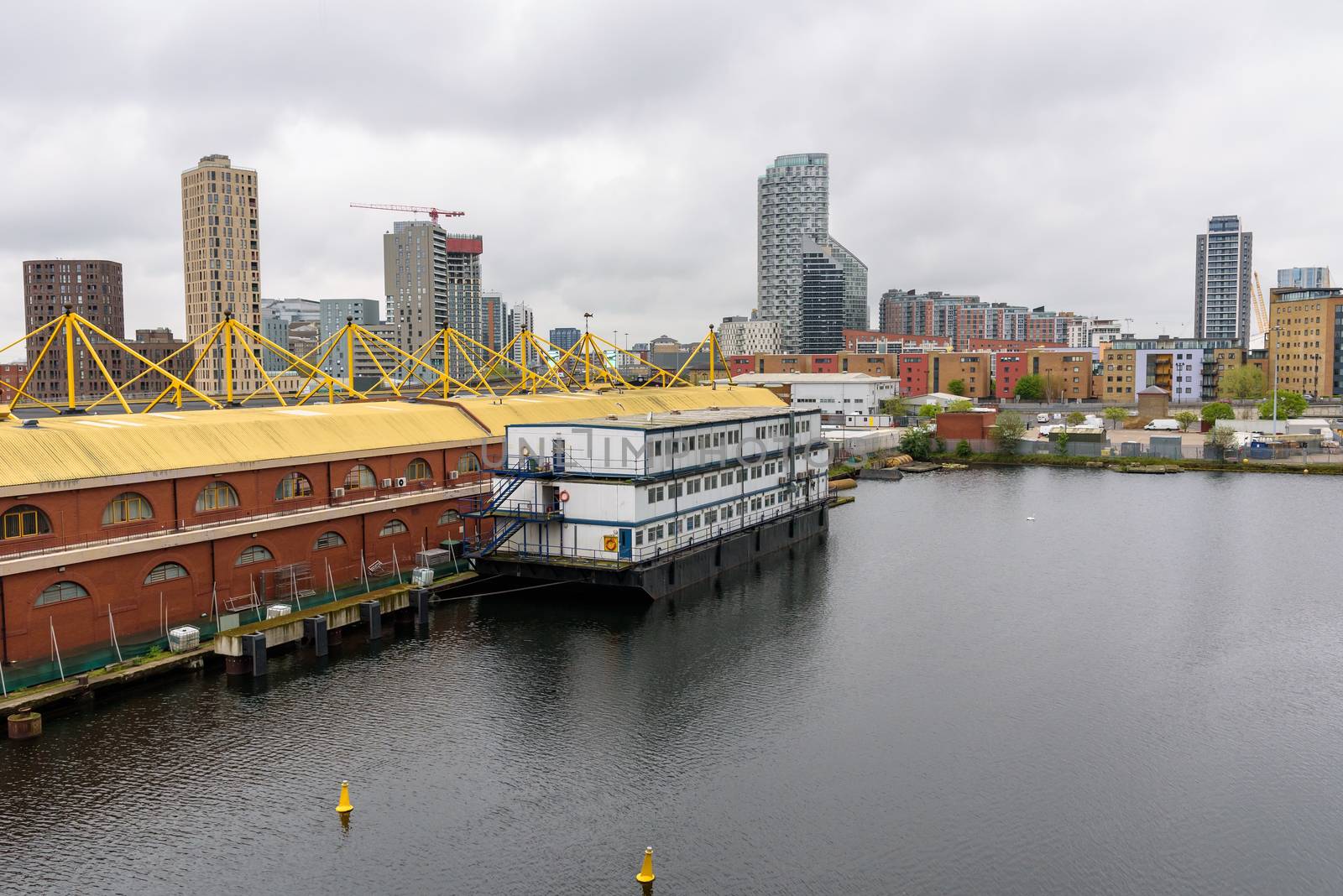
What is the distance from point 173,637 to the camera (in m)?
24.6

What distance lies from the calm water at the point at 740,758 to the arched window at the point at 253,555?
343 cm

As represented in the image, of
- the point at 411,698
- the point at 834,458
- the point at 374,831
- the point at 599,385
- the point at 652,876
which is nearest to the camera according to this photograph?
the point at 652,876

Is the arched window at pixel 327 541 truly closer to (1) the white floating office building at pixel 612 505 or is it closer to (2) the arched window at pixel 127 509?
(1) the white floating office building at pixel 612 505

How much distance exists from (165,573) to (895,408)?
80577mm

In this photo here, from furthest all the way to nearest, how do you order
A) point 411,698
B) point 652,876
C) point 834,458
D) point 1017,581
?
1. point 834,458
2. point 1017,581
3. point 411,698
4. point 652,876

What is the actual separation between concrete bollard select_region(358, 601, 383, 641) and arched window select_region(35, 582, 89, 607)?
6751 millimetres

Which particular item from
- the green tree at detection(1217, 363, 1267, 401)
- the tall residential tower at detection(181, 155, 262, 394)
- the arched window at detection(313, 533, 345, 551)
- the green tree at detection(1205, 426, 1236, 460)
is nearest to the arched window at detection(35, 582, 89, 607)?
the arched window at detection(313, 533, 345, 551)

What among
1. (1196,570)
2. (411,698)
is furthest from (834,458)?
(411,698)

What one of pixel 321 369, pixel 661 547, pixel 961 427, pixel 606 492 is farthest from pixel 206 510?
pixel 961 427

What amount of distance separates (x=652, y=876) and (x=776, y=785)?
399 centimetres

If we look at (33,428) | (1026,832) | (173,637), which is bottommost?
(1026,832)

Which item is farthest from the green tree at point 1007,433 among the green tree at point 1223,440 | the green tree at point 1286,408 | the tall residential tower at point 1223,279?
the tall residential tower at point 1223,279

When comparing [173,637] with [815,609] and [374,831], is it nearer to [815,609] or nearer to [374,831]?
[374,831]

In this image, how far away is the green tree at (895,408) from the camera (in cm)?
9800
